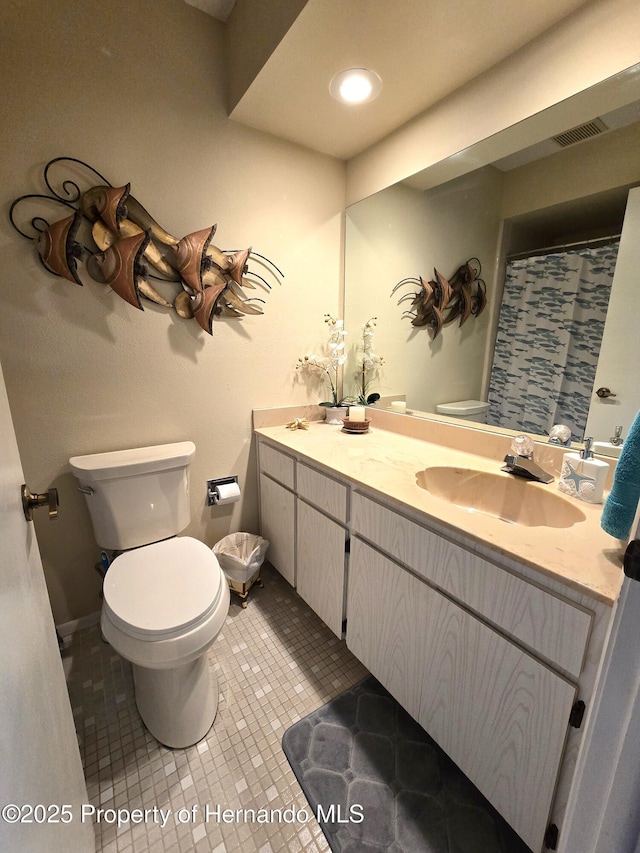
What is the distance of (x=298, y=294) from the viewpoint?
1.79 m

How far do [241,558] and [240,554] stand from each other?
0.09 ft

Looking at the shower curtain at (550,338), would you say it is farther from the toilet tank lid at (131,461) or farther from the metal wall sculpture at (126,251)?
the toilet tank lid at (131,461)

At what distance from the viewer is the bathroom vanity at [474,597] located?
684 mm

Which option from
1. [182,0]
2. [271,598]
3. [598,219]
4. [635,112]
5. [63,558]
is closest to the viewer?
[635,112]

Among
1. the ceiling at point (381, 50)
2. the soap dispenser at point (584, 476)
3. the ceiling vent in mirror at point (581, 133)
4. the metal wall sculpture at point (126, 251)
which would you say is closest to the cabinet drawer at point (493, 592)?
the soap dispenser at point (584, 476)

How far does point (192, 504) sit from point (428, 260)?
1.66 meters

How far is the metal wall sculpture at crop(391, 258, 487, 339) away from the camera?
56.5 inches

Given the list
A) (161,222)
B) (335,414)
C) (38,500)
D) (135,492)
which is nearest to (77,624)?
(135,492)

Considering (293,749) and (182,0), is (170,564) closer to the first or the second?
(293,749)

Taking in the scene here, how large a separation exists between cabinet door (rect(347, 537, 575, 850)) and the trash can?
2.28 ft

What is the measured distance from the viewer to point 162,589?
1.09 m

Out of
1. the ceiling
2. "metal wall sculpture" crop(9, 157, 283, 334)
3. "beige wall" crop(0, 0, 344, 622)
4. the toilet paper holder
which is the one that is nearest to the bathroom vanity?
the toilet paper holder

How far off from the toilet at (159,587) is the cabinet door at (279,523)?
41cm

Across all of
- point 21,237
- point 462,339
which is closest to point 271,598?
point 462,339
